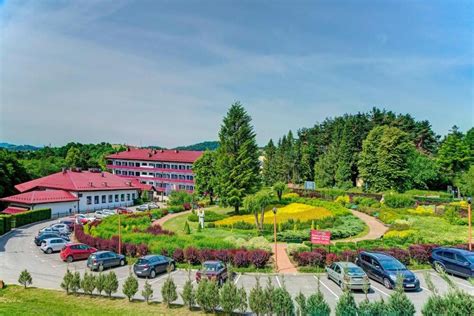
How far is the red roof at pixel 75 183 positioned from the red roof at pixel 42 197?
1.38 meters

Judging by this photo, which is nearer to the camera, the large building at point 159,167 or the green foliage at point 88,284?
the green foliage at point 88,284

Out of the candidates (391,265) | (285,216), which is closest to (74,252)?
(391,265)

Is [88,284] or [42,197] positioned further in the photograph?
[42,197]

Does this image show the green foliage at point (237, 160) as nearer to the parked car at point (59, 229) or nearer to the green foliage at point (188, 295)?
the parked car at point (59, 229)

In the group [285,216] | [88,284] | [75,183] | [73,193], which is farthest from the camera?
[75,183]

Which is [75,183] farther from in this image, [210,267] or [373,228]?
[373,228]

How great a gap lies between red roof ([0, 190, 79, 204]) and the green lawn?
35535 millimetres

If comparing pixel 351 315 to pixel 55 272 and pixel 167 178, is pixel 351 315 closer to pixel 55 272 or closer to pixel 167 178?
pixel 55 272

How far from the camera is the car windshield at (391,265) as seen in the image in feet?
65.5

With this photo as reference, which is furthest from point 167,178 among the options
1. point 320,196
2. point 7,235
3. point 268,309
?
point 268,309

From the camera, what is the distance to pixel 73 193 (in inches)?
2202

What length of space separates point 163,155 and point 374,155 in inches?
1829

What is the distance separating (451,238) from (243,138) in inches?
1085

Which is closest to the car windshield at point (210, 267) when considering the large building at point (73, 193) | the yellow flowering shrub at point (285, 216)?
the yellow flowering shrub at point (285, 216)
